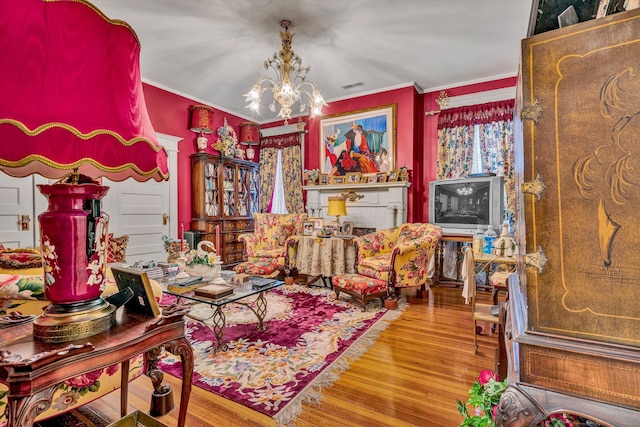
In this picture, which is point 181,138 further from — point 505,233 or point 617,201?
point 617,201

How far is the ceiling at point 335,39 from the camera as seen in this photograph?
2.92 m

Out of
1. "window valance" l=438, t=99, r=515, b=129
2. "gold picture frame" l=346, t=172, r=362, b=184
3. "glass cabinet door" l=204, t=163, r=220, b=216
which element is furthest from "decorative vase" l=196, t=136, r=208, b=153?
"window valance" l=438, t=99, r=515, b=129

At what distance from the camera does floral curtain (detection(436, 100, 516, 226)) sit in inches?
171

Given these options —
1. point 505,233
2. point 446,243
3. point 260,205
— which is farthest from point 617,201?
point 260,205

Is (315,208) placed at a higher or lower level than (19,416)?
higher

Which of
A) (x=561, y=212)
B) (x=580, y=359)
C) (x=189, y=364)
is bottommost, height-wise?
(x=189, y=364)

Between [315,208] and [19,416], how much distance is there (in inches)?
191

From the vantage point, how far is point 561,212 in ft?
2.39

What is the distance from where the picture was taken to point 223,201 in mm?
5414

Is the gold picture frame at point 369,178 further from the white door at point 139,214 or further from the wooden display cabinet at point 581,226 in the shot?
the wooden display cabinet at point 581,226

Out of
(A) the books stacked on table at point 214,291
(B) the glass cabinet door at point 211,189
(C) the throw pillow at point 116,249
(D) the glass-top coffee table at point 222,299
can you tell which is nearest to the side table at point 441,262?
(D) the glass-top coffee table at point 222,299

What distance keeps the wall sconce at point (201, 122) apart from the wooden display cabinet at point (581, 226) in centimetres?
515

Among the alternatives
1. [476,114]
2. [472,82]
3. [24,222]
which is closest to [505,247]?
[476,114]

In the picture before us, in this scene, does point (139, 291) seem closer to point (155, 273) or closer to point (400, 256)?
point (155, 273)
